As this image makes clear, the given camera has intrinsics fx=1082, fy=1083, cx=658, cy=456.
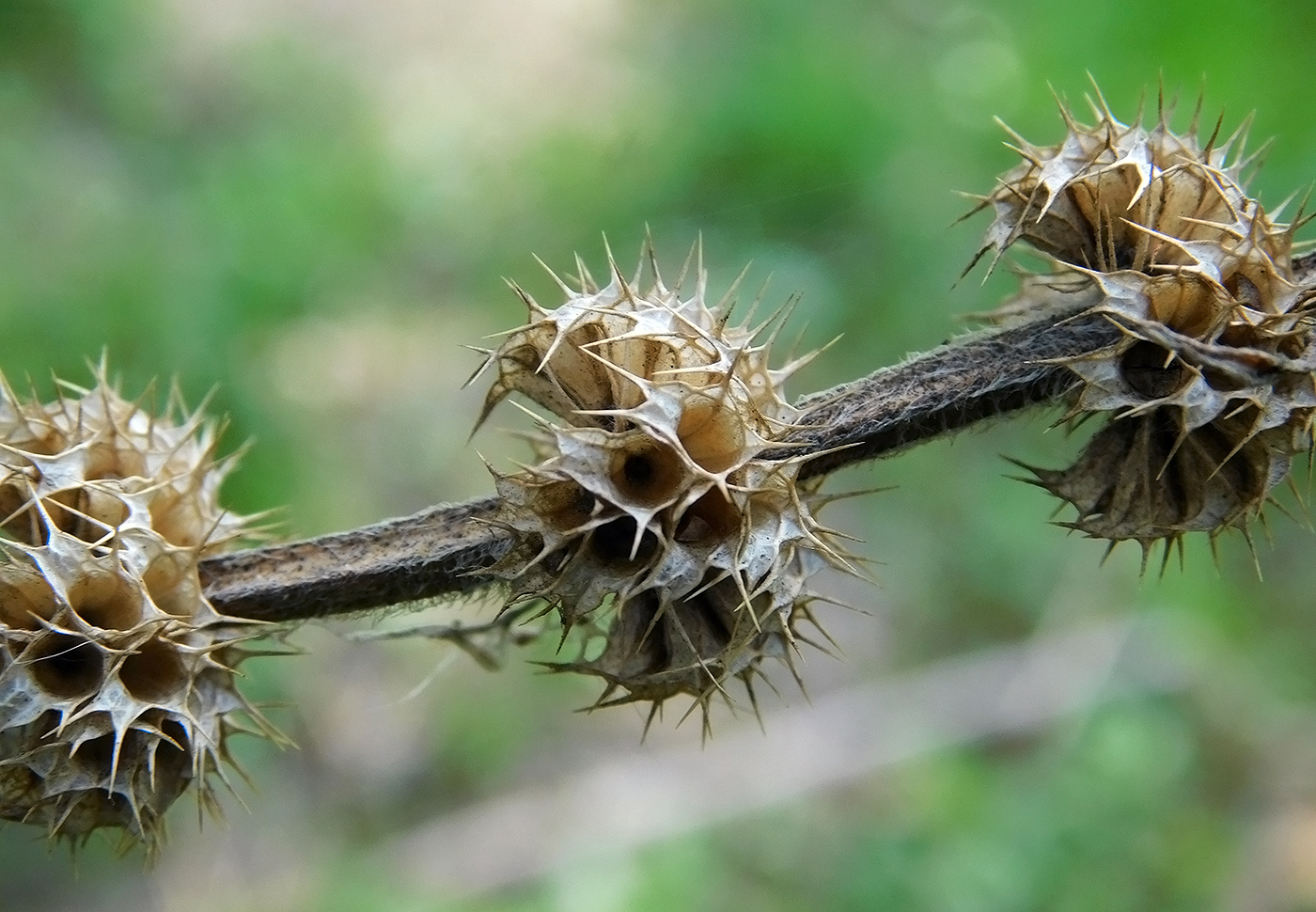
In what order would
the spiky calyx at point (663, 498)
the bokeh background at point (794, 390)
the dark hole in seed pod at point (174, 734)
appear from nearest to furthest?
the spiky calyx at point (663, 498), the dark hole in seed pod at point (174, 734), the bokeh background at point (794, 390)

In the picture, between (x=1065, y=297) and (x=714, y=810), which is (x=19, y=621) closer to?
(x=1065, y=297)

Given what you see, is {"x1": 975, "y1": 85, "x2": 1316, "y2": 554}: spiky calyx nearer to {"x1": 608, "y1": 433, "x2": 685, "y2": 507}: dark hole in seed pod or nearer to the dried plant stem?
the dried plant stem

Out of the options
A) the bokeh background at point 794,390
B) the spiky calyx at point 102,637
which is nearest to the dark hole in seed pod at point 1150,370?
the spiky calyx at point 102,637

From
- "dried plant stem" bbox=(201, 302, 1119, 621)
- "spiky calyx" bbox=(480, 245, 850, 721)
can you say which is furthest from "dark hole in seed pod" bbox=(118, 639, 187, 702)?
"spiky calyx" bbox=(480, 245, 850, 721)

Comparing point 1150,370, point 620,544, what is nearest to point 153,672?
point 620,544

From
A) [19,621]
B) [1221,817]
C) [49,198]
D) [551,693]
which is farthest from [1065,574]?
[49,198]

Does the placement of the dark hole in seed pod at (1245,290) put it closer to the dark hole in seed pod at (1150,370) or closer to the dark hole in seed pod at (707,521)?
the dark hole in seed pod at (1150,370)
